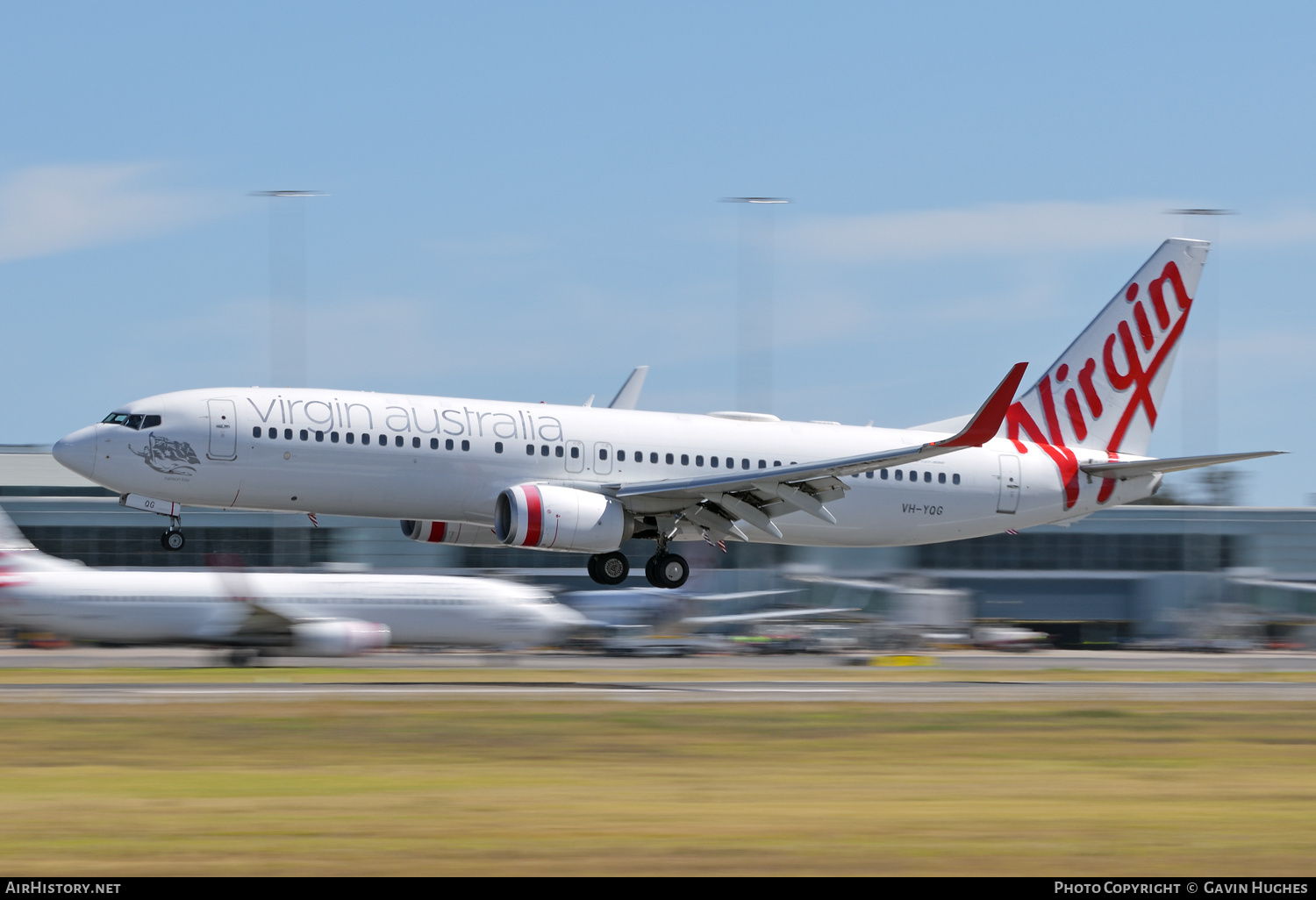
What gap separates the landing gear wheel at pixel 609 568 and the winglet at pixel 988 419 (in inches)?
346

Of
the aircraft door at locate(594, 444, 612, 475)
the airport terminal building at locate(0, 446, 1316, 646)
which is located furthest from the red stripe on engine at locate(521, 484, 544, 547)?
the airport terminal building at locate(0, 446, 1316, 646)

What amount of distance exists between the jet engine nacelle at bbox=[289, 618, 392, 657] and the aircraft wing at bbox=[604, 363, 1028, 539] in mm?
12960

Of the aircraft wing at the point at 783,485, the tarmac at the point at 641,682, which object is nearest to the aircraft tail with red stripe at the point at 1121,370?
the tarmac at the point at 641,682

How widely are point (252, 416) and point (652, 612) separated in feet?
78.4

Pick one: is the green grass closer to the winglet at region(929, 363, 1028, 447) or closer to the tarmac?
the tarmac

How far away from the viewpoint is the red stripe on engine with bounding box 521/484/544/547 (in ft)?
115

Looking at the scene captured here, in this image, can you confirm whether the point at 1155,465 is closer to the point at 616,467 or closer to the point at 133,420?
the point at 616,467

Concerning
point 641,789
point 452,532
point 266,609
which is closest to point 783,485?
point 452,532

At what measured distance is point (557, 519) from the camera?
3544 cm

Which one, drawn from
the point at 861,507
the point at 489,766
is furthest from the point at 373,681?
the point at 489,766

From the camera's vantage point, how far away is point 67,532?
7538cm

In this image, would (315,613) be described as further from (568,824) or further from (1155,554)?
(1155,554)

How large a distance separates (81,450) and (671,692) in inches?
575

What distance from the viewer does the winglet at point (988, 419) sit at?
33.8 metres
